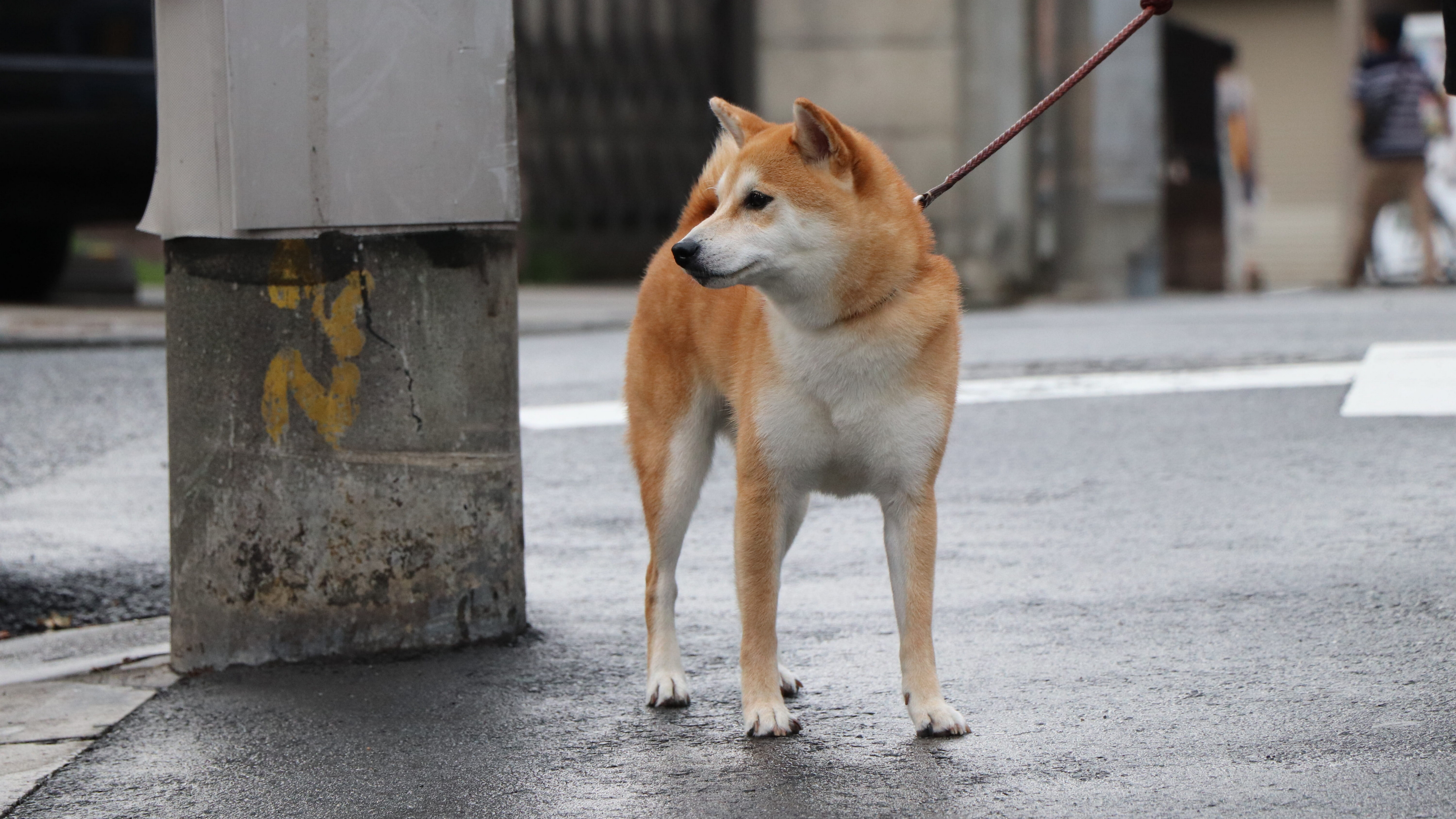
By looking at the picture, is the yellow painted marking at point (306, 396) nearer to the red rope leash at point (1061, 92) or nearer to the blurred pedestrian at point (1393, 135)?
the red rope leash at point (1061, 92)

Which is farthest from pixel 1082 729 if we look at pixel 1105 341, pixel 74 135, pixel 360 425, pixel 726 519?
pixel 74 135

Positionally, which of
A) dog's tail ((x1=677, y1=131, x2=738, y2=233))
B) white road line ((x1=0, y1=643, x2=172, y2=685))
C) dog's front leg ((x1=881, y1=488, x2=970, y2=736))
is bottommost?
white road line ((x1=0, y1=643, x2=172, y2=685))

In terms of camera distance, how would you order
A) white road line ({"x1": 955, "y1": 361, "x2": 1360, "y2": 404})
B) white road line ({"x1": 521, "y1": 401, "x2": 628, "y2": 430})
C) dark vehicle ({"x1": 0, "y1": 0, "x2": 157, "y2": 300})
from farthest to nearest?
1. dark vehicle ({"x1": 0, "y1": 0, "x2": 157, "y2": 300})
2. white road line ({"x1": 955, "y1": 361, "x2": 1360, "y2": 404})
3. white road line ({"x1": 521, "y1": 401, "x2": 628, "y2": 430})

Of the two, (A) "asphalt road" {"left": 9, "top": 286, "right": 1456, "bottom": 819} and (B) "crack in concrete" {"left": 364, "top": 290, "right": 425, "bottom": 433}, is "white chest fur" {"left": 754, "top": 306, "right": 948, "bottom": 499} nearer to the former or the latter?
(A) "asphalt road" {"left": 9, "top": 286, "right": 1456, "bottom": 819}

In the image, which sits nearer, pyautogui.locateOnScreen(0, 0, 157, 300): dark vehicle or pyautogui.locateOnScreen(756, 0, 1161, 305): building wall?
pyautogui.locateOnScreen(0, 0, 157, 300): dark vehicle

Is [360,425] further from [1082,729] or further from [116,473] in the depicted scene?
[116,473]

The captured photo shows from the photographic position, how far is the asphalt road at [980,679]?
3547 millimetres

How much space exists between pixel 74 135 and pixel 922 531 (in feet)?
27.7

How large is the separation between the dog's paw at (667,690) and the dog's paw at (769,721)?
289 mm

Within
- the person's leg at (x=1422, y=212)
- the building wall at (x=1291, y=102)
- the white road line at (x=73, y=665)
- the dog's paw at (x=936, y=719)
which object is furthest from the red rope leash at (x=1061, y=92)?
the building wall at (x=1291, y=102)

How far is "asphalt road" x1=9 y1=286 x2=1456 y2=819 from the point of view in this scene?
3.55 metres

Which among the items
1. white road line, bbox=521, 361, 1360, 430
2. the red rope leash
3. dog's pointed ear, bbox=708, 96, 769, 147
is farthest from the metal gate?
dog's pointed ear, bbox=708, 96, 769, 147

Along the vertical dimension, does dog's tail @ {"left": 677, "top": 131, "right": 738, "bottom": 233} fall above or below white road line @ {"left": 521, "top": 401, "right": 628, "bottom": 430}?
above

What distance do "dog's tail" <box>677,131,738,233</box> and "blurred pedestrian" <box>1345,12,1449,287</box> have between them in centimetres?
1213
